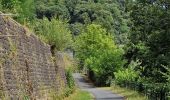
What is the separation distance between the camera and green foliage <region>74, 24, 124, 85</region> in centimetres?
8462

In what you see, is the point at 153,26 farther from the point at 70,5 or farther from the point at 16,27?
the point at 70,5

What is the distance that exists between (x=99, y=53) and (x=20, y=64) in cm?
7375

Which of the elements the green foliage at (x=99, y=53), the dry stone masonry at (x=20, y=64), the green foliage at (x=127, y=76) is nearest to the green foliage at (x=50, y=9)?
the green foliage at (x=99, y=53)

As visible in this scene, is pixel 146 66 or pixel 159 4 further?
pixel 146 66

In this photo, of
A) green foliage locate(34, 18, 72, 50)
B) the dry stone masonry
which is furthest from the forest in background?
the dry stone masonry

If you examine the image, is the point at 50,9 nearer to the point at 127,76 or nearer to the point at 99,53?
the point at 99,53

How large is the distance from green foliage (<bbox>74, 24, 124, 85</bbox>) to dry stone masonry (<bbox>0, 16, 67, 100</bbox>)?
52.5 meters

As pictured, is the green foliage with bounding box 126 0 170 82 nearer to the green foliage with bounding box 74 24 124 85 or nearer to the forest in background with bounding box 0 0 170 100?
the forest in background with bounding box 0 0 170 100

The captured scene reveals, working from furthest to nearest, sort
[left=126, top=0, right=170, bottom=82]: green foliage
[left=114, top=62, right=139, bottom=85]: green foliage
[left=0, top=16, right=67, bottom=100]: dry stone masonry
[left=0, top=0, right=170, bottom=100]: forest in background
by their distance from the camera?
[left=114, top=62, right=139, bottom=85]: green foliage, [left=126, top=0, right=170, bottom=82]: green foliage, [left=0, top=0, right=170, bottom=100]: forest in background, [left=0, top=16, right=67, bottom=100]: dry stone masonry

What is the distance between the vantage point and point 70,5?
14750 centimetres

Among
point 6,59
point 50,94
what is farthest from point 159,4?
point 6,59

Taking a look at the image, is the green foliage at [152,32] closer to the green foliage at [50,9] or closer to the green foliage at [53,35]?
the green foliage at [53,35]

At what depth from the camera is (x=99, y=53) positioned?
95.7 meters

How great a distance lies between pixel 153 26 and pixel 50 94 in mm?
11617
